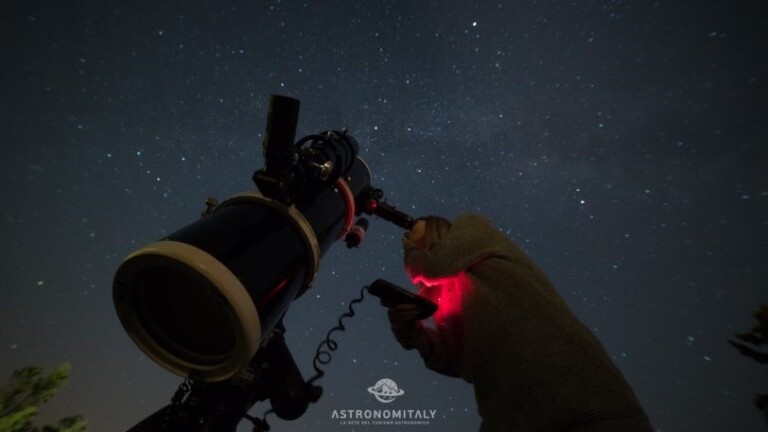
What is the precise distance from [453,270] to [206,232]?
3.45ft

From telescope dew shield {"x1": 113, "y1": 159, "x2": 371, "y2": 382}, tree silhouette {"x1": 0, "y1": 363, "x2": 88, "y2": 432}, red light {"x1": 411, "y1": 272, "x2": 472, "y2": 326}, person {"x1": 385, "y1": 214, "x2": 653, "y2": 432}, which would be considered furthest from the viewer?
tree silhouette {"x1": 0, "y1": 363, "x2": 88, "y2": 432}

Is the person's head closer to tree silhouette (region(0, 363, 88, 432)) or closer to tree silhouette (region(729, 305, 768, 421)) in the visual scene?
tree silhouette (region(729, 305, 768, 421))

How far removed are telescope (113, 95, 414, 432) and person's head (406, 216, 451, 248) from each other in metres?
0.70

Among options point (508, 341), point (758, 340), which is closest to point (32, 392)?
point (508, 341)

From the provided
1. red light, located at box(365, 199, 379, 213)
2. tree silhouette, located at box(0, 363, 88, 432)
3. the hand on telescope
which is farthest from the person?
tree silhouette, located at box(0, 363, 88, 432)

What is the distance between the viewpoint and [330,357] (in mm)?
1884

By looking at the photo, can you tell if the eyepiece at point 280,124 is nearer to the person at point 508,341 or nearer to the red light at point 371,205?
the person at point 508,341

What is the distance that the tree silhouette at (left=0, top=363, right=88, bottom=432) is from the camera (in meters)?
6.48

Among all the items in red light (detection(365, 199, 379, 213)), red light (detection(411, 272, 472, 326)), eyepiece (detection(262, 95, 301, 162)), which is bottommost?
red light (detection(411, 272, 472, 326))

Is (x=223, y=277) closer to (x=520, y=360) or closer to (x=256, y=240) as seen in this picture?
(x=256, y=240)

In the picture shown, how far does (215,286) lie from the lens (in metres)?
0.98

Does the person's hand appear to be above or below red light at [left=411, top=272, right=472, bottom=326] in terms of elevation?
below

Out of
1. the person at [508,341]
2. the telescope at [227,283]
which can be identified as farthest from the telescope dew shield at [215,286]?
the person at [508,341]

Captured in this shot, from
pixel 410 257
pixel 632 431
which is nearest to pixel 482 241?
pixel 410 257
